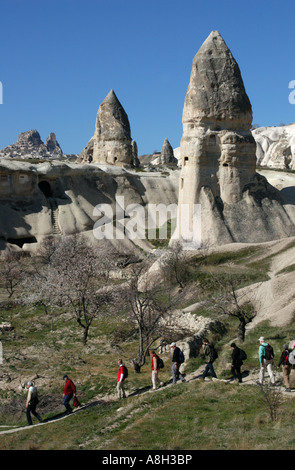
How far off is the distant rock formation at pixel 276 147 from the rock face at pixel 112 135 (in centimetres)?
2709

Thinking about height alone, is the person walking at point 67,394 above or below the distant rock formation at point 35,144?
below

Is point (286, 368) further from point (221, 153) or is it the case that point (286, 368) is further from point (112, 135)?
point (112, 135)

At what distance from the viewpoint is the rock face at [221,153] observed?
112 feet

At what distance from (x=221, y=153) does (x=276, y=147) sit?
49883 millimetres

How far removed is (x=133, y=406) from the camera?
13617 mm

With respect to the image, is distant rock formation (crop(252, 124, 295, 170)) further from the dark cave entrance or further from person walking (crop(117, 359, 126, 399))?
person walking (crop(117, 359, 126, 399))

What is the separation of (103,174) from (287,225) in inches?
725

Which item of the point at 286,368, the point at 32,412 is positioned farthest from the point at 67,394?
the point at 286,368

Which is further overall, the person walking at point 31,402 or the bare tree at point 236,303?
the bare tree at point 236,303

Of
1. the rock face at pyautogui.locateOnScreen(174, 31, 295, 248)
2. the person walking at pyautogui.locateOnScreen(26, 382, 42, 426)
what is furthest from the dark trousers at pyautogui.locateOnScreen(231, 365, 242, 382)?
the rock face at pyautogui.locateOnScreen(174, 31, 295, 248)

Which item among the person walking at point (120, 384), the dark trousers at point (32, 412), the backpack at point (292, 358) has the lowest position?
the dark trousers at point (32, 412)

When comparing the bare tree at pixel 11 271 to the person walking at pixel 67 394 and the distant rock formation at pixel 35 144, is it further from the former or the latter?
the distant rock formation at pixel 35 144

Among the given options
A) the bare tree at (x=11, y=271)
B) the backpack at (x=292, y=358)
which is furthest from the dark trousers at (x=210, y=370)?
the bare tree at (x=11, y=271)
